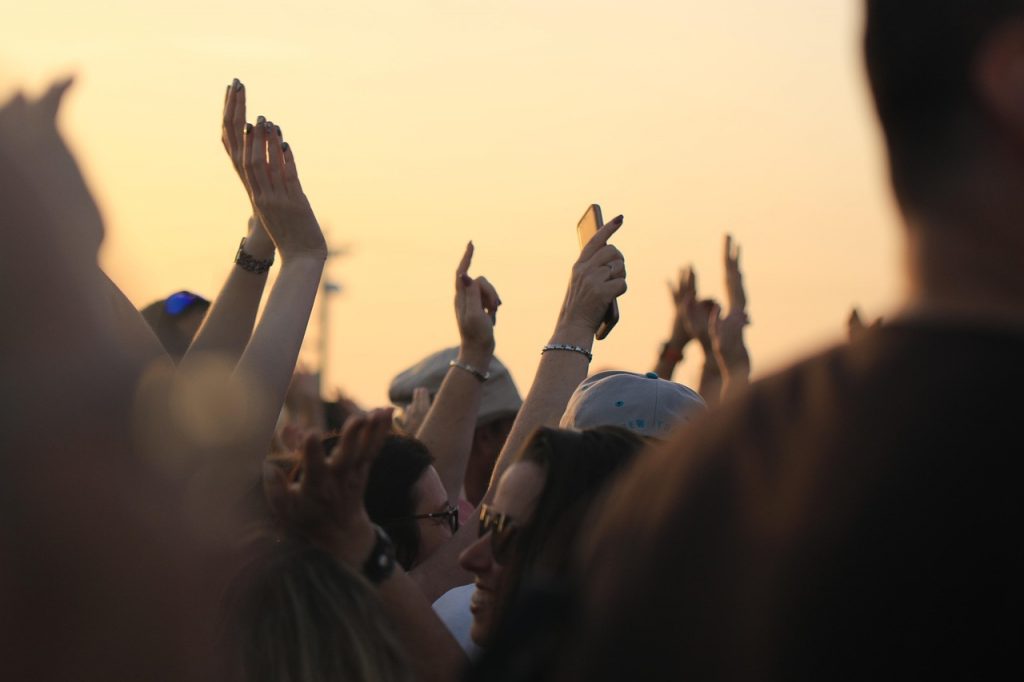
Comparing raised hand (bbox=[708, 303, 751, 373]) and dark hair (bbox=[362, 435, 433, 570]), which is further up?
raised hand (bbox=[708, 303, 751, 373])

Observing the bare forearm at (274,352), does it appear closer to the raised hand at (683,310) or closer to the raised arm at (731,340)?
the raised arm at (731,340)

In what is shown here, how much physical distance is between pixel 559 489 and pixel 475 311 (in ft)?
6.83

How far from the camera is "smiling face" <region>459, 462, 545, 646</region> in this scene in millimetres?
2842

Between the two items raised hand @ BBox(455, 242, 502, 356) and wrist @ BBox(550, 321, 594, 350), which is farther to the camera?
raised hand @ BBox(455, 242, 502, 356)

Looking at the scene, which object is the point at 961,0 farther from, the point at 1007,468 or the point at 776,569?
the point at 776,569

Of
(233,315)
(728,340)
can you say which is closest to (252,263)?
(233,315)

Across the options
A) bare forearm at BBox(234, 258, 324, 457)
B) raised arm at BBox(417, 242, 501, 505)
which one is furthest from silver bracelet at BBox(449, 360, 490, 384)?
bare forearm at BBox(234, 258, 324, 457)

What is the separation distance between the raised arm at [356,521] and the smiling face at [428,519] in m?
1.20

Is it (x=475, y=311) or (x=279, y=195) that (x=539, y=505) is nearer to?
(x=279, y=195)

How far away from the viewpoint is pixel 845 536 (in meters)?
1.12

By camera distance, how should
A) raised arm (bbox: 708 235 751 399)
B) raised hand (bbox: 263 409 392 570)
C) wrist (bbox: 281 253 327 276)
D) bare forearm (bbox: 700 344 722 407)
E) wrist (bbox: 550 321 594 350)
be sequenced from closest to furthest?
1. raised hand (bbox: 263 409 392 570)
2. wrist (bbox: 281 253 327 276)
3. wrist (bbox: 550 321 594 350)
4. raised arm (bbox: 708 235 751 399)
5. bare forearm (bbox: 700 344 722 407)

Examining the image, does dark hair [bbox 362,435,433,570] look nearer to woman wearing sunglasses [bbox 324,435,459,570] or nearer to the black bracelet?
woman wearing sunglasses [bbox 324,435,459,570]

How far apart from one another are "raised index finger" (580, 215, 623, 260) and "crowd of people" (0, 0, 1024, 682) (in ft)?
1.81

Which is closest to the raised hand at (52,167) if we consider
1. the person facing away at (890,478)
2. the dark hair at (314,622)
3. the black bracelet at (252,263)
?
the dark hair at (314,622)
